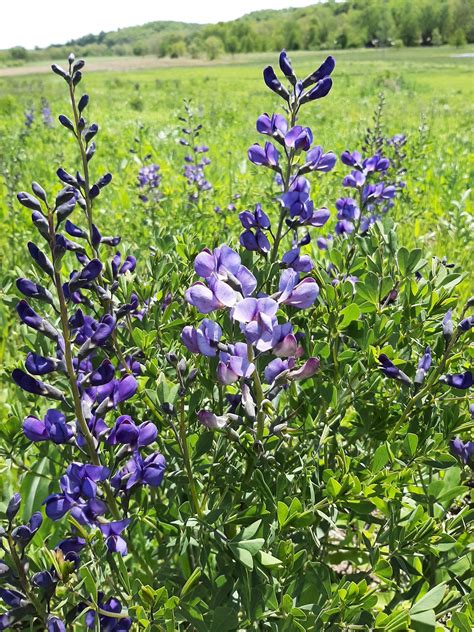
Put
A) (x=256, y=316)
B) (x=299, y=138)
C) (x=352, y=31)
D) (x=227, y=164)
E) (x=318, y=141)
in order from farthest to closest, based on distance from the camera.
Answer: (x=352, y=31) < (x=318, y=141) < (x=227, y=164) < (x=299, y=138) < (x=256, y=316)

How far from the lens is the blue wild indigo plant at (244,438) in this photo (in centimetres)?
101

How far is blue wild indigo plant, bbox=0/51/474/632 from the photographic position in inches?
39.6

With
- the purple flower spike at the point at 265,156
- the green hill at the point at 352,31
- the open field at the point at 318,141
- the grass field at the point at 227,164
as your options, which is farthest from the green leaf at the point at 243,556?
Result: the green hill at the point at 352,31

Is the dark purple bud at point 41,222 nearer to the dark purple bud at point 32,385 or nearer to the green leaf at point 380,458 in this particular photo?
the dark purple bud at point 32,385

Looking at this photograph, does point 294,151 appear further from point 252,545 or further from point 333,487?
point 252,545

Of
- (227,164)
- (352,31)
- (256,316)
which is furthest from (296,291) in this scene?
(352,31)

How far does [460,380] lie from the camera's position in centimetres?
122

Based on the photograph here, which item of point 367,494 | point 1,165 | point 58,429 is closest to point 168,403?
point 58,429

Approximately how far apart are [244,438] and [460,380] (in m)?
0.48

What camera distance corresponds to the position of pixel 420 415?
1.42m

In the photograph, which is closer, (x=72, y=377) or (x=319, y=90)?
(x=72, y=377)

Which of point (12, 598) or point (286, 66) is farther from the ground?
point (286, 66)

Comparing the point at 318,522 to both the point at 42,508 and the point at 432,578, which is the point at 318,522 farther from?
the point at 42,508

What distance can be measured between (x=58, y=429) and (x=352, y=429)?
724mm
